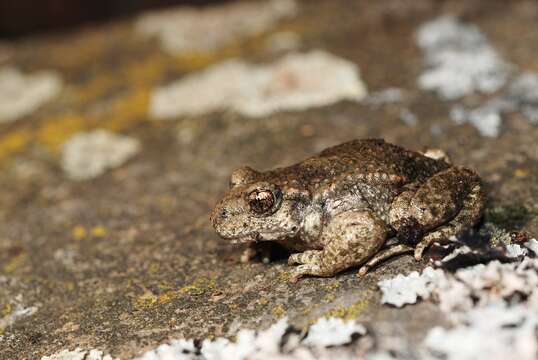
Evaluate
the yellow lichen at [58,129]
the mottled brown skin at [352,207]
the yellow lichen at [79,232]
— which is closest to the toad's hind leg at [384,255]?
the mottled brown skin at [352,207]

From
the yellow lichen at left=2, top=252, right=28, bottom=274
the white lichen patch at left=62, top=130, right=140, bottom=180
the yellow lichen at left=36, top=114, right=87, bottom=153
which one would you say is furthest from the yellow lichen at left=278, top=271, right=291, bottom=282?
the yellow lichen at left=36, top=114, right=87, bottom=153

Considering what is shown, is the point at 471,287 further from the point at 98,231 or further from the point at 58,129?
the point at 58,129

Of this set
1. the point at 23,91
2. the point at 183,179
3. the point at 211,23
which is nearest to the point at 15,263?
the point at 183,179

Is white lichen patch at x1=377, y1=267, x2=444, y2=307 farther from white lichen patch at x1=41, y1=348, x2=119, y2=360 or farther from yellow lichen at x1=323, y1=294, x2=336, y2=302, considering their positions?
white lichen patch at x1=41, y1=348, x2=119, y2=360

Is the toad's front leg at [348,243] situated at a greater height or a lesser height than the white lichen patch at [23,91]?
greater

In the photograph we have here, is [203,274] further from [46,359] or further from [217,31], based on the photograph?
[217,31]

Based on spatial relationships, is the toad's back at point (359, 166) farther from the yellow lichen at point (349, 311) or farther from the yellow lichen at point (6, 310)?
the yellow lichen at point (6, 310)
